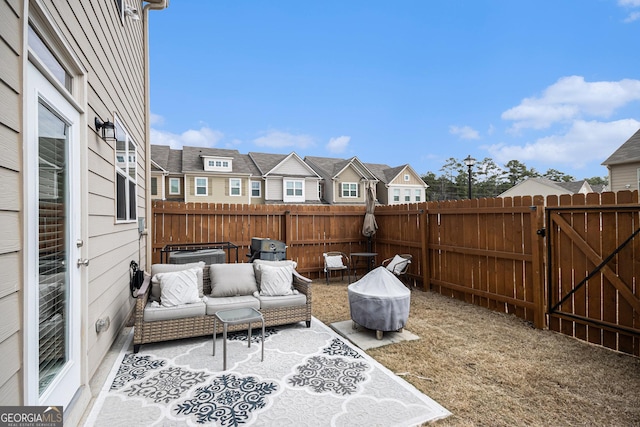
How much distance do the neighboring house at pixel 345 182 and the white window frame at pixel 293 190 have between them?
87.1 inches

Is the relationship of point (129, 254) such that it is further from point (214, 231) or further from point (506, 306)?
point (506, 306)

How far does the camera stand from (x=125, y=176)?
3945 mm

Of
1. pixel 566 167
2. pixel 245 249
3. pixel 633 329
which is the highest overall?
pixel 566 167

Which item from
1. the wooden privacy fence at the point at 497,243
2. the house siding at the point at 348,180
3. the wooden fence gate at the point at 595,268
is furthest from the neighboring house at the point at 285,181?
the wooden fence gate at the point at 595,268

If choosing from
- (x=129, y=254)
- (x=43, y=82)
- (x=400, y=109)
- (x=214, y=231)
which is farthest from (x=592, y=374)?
(x=400, y=109)

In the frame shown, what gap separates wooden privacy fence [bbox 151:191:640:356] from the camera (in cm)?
337

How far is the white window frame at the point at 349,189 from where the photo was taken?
20.7m

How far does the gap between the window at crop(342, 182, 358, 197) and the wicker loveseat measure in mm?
16639

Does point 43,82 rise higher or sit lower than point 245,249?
higher

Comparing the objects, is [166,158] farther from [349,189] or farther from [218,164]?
[349,189]

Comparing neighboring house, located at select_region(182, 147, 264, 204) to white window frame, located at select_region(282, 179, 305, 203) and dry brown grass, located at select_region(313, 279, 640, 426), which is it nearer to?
white window frame, located at select_region(282, 179, 305, 203)

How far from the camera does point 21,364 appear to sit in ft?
4.58

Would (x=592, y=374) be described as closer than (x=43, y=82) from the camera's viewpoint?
No

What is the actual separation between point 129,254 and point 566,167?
4856 cm
